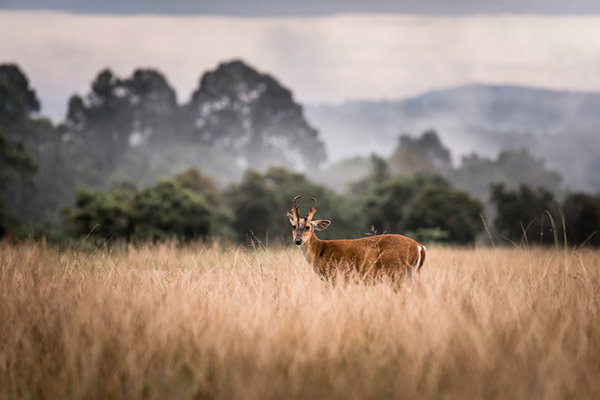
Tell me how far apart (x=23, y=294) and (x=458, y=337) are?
511 cm

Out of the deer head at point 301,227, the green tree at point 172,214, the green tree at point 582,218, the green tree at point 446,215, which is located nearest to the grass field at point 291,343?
the deer head at point 301,227

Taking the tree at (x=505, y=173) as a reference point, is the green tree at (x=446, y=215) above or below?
below

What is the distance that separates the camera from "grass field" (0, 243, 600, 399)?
4.65 metres

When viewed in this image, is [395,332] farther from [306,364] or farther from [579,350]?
[579,350]

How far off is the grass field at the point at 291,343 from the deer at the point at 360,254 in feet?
2.51

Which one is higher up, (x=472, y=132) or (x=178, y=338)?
(x=472, y=132)

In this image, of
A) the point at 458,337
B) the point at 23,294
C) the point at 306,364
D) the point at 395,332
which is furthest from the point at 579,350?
the point at 23,294

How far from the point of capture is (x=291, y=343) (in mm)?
5691

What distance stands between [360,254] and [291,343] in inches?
137

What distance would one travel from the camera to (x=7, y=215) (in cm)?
5062

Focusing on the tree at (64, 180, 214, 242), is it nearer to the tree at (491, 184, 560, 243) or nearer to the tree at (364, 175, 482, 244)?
the tree at (364, 175, 482, 244)

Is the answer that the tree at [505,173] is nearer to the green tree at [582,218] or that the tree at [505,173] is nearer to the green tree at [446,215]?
the green tree at [582,218]

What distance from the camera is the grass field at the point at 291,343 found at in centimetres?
465

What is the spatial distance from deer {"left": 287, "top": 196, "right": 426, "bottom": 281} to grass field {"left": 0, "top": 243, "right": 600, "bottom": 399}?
0.77 m
